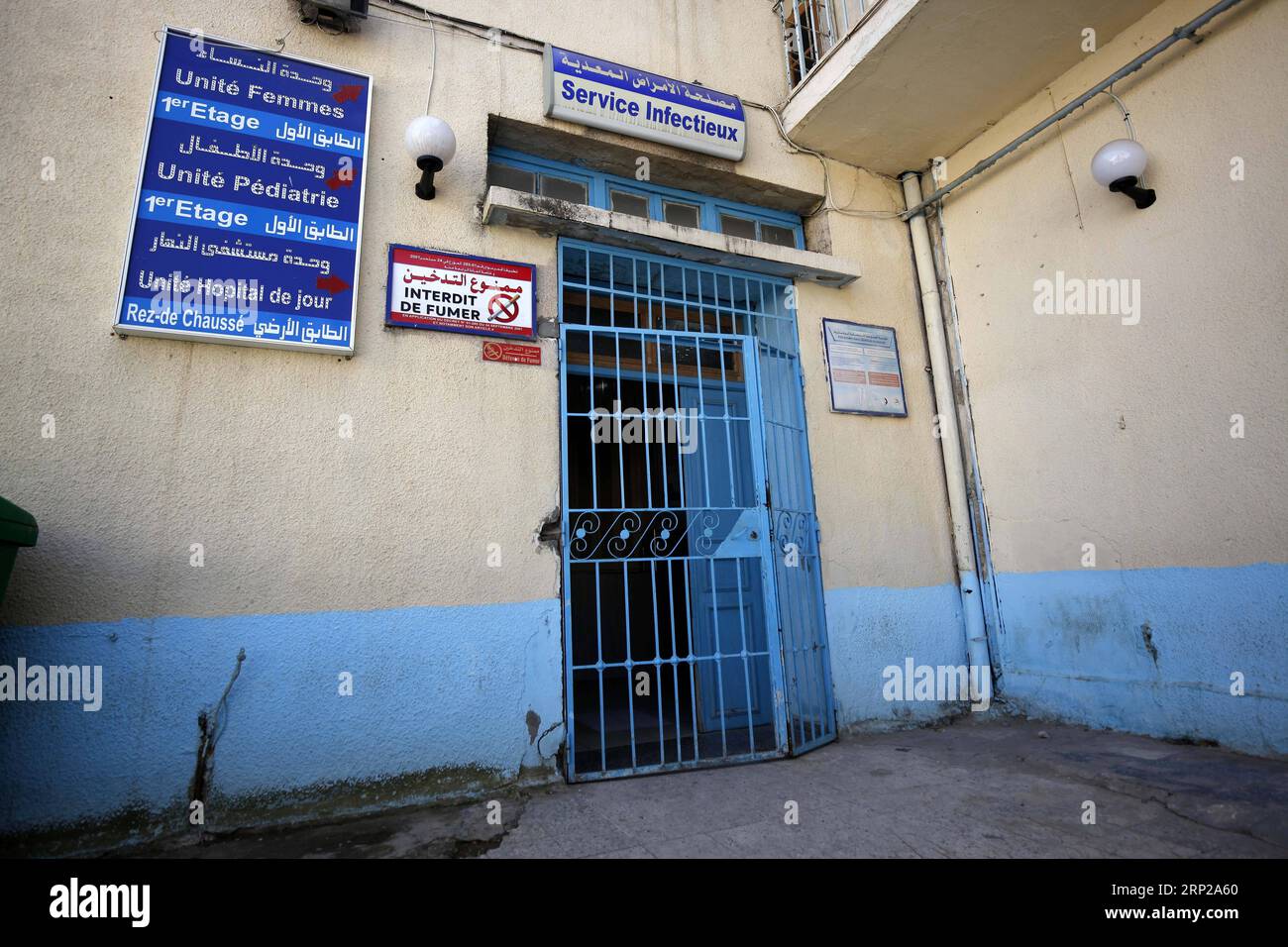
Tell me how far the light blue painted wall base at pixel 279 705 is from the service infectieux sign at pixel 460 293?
1427mm

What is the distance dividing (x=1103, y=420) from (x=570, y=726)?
3409 millimetres

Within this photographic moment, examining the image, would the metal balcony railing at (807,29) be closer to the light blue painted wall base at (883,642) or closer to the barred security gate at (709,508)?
the barred security gate at (709,508)

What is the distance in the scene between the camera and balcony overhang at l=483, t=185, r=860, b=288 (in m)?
3.37

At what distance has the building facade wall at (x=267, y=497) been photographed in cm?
251

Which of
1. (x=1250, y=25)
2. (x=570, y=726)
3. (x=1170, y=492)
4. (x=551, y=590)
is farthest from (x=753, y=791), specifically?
(x=1250, y=25)

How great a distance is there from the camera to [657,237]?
3643 mm

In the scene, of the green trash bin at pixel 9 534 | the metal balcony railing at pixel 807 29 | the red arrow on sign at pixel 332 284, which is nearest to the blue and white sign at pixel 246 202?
the red arrow on sign at pixel 332 284

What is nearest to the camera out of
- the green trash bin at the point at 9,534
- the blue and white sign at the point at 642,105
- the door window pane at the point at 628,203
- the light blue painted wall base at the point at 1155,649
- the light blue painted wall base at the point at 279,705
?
the green trash bin at the point at 9,534

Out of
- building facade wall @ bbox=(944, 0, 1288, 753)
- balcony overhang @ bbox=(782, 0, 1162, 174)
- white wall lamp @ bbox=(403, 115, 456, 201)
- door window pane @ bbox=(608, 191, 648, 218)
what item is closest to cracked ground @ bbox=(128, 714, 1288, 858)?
building facade wall @ bbox=(944, 0, 1288, 753)

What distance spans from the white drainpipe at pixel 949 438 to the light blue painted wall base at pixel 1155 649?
157 millimetres

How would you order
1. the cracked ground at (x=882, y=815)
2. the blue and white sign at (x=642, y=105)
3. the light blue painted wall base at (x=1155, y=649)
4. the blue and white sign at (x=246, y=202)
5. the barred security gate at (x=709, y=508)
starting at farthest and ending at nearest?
the blue and white sign at (x=642, y=105), the barred security gate at (x=709, y=508), the light blue painted wall base at (x=1155, y=649), the blue and white sign at (x=246, y=202), the cracked ground at (x=882, y=815)

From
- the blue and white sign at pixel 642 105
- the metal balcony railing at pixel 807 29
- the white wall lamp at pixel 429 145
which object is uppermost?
the metal balcony railing at pixel 807 29

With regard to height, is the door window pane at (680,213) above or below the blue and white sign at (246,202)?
above

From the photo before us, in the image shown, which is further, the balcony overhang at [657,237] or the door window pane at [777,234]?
the door window pane at [777,234]
